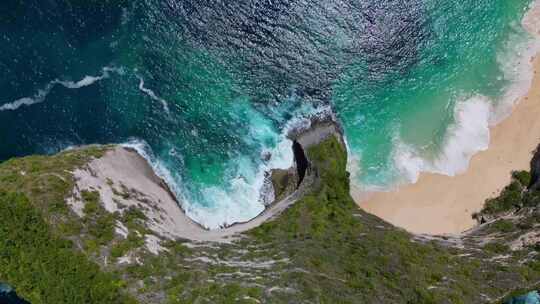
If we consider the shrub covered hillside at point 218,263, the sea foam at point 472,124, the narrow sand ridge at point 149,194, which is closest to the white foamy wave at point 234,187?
the narrow sand ridge at point 149,194

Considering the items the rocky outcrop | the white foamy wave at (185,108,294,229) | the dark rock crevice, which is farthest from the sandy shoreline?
the white foamy wave at (185,108,294,229)

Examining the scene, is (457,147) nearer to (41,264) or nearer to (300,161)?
(300,161)

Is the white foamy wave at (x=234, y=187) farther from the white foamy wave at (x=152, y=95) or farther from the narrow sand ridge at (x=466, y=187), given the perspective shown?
the narrow sand ridge at (x=466, y=187)

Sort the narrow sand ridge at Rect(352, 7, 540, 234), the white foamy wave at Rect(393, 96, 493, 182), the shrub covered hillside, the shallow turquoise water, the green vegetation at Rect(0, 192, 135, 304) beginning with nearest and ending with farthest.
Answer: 1. the green vegetation at Rect(0, 192, 135, 304)
2. the shrub covered hillside
3. the narrow sand ridge at Rect(352, 7, 540, 234)
4. the white foamy wave at Rect(393, 96, 493, 182)
5. the shallow turquoise water

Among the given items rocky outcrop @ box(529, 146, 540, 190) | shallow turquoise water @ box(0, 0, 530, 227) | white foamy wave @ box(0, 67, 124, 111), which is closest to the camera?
rocky outcrop @ box(529, 146, 540, 190)

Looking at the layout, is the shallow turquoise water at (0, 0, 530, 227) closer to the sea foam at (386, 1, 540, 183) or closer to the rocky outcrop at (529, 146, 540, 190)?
the sea foam at (386, 1, 540, 183)

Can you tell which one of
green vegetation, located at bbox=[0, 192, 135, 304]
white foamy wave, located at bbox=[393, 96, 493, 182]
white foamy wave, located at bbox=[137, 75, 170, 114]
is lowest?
green vegetation, located at bbox=[0, 192, 135, 304]

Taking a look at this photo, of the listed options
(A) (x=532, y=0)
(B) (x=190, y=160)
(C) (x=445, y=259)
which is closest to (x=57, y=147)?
(B) (x=190, y=160)
